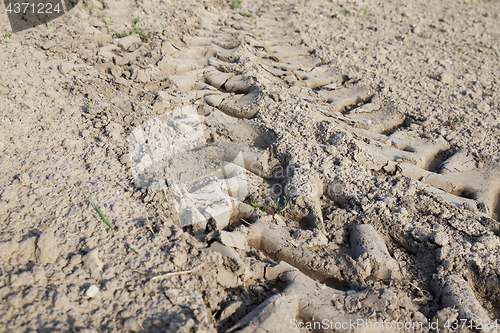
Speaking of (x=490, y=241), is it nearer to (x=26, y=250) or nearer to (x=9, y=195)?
(x=26, y=250)

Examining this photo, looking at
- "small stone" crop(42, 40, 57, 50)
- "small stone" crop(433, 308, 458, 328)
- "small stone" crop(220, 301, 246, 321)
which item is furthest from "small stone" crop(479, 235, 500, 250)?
"small stone" crop(42, 40, 57, 50)

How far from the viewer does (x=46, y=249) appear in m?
1.61

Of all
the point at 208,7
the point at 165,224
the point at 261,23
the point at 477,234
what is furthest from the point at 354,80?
the point at 165,224

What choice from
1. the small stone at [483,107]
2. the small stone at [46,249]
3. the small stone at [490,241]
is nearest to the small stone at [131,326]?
the small stone at [46,249]

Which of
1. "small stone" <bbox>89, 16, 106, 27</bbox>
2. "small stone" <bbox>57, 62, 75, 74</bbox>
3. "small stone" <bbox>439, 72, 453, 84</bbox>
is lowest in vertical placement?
"small stone" <bbox>57, 62, 75, 74</bbox>

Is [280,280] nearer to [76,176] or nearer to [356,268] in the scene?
[356,268]

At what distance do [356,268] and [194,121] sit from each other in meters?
1.74

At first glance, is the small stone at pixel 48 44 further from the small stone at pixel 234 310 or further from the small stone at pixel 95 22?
the small stone at pixel 234 310

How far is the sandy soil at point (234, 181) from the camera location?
5.30 feet

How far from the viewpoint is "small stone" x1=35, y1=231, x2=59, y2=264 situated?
160cm

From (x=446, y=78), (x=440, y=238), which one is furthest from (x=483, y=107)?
(x=440, y=238)

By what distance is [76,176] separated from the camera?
2.10 m

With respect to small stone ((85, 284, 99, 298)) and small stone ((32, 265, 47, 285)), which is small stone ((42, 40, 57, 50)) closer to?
small stone ((32, 265, 47, 285))

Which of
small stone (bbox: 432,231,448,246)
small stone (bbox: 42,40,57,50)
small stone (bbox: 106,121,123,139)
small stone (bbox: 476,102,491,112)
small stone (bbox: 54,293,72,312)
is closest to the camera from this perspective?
small stone (bbox: 54,293,72,312)
